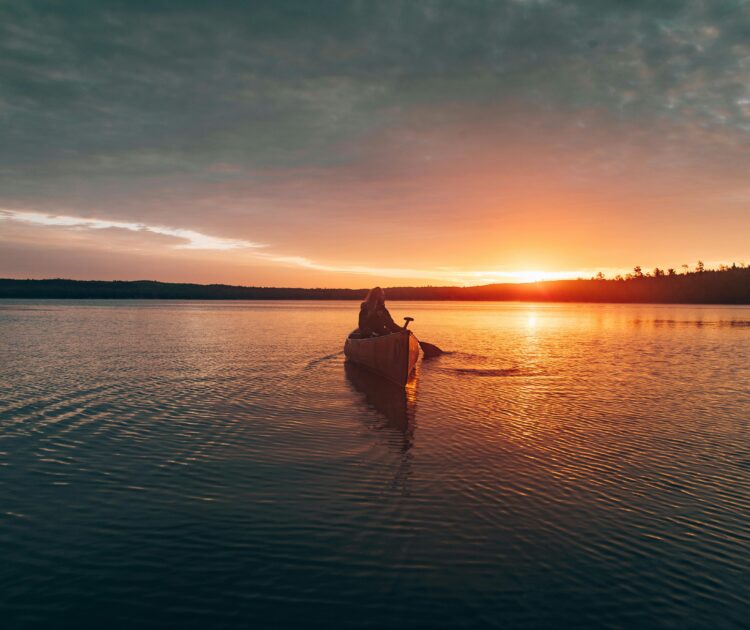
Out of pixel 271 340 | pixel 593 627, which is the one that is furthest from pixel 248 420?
pixel 271 340

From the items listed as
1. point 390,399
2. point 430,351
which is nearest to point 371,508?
point 390,399

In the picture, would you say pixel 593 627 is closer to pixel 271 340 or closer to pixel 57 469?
pixel 57 469

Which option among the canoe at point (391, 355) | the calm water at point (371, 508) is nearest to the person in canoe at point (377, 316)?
the canoe at point (391, 355)

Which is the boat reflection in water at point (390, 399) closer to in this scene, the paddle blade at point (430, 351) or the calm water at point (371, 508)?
the calm water at point (371, 508)

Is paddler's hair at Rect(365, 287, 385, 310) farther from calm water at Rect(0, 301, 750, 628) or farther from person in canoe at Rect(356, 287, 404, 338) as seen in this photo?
calm water at Rect(0, 301, 750, 628)

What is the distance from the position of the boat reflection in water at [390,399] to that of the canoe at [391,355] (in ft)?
1.12

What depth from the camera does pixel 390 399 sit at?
16.5 meters

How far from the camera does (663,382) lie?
19562mm

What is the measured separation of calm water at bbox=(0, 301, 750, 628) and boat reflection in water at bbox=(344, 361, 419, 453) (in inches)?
5.5

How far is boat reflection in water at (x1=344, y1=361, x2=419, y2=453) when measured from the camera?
1245cm

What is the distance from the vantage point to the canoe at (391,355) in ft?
62.1

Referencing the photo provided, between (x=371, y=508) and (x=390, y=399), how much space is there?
9.09m

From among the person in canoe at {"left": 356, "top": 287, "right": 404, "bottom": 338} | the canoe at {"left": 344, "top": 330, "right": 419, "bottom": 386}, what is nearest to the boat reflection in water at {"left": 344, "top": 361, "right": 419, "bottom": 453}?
the canoe at {"left": 344, "top": 330, "right": 419, "bottom": 386}

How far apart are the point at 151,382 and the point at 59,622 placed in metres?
14.8
